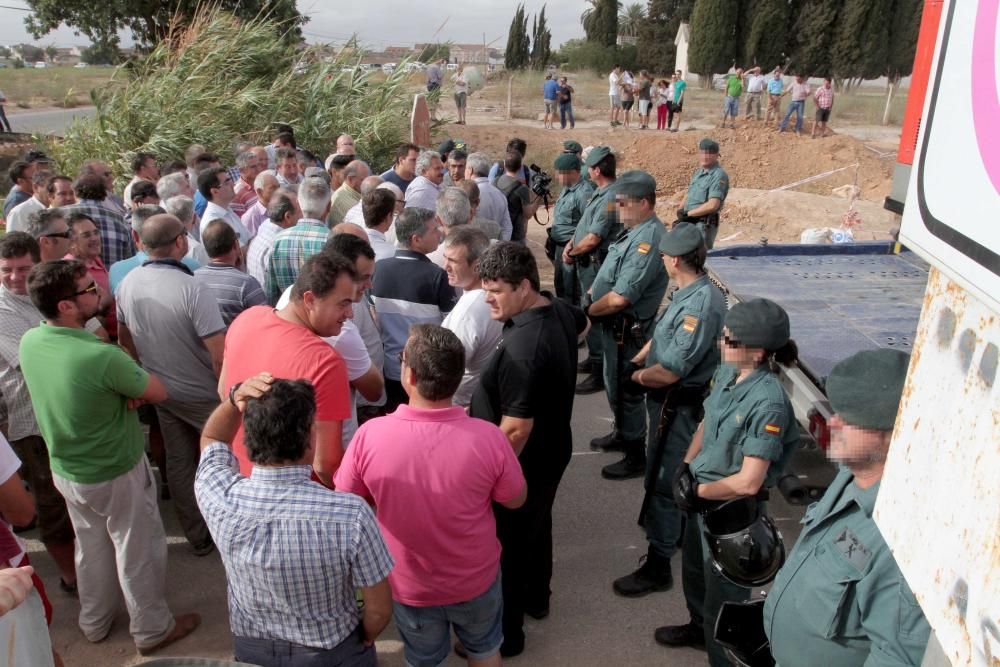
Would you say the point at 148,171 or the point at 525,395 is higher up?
the point at 148,171

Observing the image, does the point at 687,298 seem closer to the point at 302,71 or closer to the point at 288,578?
the point at 288,578

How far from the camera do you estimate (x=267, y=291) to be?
4.71 metres

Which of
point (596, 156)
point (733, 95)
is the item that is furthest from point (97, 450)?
point (733, 95)

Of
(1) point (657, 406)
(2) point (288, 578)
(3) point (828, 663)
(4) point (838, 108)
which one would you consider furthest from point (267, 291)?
(4) point (838, 108)

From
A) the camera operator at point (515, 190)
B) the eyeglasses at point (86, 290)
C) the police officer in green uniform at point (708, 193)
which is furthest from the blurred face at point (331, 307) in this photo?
the police officer in green uniform at point (708, 193)

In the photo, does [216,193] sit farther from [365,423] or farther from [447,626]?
[447,626]

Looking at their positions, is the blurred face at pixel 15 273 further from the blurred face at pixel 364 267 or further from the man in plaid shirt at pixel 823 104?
the man in plaid shirt at pixel 823 104

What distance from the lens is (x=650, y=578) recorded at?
12.7 ft

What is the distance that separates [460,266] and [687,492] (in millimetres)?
1655

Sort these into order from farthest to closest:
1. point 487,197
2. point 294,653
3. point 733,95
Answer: point 733,95, point 487,197, point 294,653

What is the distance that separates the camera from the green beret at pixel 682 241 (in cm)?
370

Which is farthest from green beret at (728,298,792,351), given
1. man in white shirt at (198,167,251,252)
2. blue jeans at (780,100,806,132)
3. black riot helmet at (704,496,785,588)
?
blue jeans at (780,100,806,132)

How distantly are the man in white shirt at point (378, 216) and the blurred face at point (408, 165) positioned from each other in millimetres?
2952

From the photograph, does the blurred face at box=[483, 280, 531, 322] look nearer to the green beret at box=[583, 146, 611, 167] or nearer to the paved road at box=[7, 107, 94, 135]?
the green beret at box=[583, 146, 611, 167]
